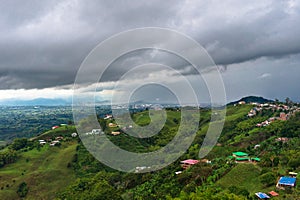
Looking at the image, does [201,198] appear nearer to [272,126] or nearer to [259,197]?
[259,197]

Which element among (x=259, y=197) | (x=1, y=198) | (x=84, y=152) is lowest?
(x=1, y=198)

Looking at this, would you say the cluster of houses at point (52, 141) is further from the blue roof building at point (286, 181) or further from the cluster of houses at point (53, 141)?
the blue roof building at point (286, 181)

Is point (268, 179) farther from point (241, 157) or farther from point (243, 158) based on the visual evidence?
point (241, 157)

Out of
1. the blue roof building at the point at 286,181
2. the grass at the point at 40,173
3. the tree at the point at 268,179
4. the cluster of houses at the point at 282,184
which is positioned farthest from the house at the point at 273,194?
the grass at the point at 40,173

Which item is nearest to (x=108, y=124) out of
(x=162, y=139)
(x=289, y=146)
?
(x=162, y=139)

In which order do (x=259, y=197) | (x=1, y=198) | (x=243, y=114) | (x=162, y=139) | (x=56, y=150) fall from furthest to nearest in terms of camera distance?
(x=243, y=114)
(x=56, y=150)
(x=162, y=139)
(x=1, y=198)
(x=259, y=197)

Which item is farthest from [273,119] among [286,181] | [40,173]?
[40,173]

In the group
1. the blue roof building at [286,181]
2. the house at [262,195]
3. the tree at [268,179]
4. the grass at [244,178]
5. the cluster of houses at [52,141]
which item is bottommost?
the cluster of houses at [52,141]
